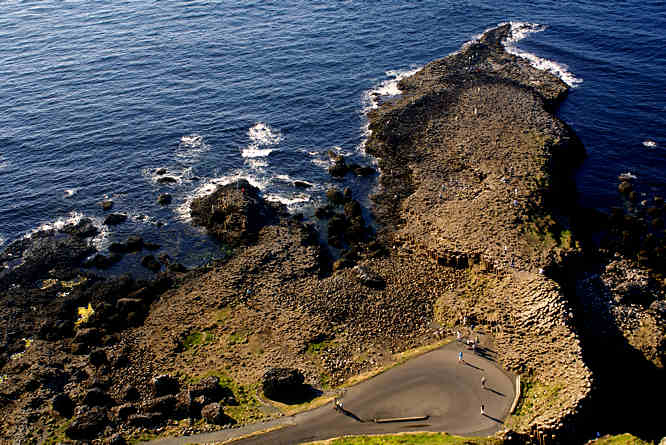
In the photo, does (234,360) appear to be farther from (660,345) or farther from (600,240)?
(600,240)

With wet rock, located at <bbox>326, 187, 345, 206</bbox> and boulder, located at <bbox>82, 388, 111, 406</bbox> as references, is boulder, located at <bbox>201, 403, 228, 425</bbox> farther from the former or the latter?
wet rock, located at <bbox>326, 187, 345, 206</bbox>

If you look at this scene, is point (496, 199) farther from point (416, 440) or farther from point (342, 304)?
point (416, 440)

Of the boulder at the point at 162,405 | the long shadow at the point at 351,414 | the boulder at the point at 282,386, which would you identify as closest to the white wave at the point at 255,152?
the boulder at the point at 282,386

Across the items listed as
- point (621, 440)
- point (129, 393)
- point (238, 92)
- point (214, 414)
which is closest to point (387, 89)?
point (238, 92)

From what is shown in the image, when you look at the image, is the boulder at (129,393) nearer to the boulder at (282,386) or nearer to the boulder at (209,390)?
the boulder at (209,390)

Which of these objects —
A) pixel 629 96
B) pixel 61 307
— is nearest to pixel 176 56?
pixel 61 307

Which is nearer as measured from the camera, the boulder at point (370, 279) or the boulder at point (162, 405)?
the boulder at point (162, 405)
